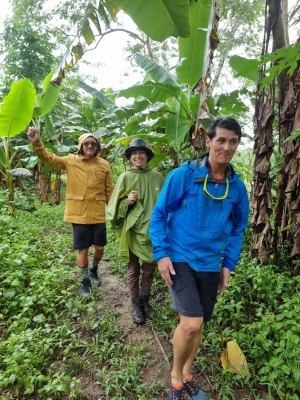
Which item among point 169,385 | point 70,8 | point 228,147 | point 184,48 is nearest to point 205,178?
point 228,147

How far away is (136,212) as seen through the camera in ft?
9.20

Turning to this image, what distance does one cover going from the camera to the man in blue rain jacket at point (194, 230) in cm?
185

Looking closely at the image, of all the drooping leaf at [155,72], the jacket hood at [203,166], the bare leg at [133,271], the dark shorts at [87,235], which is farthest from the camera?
the drooping leaf at [155,72]

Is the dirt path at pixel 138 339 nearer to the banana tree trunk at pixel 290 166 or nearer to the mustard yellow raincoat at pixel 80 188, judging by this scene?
the mustard yellow raincoat at pixel 80 188

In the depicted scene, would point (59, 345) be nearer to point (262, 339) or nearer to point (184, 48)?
point (262, 339)

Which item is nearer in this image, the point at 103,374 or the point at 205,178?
the point at 205,178

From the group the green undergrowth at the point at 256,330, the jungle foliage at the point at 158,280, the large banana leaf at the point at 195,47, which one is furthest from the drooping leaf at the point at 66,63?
the green undergrowth at the point at 256,330

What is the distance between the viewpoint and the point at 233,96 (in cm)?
419

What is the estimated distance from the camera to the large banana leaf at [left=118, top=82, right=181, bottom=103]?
3.52m

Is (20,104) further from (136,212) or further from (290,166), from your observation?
(290,166)

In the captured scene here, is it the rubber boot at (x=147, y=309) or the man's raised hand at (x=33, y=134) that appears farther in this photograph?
the rubber boot at (x=147, y=309)

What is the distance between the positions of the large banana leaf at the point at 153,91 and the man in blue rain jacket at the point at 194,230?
184 cm

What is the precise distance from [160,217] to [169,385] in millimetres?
1348

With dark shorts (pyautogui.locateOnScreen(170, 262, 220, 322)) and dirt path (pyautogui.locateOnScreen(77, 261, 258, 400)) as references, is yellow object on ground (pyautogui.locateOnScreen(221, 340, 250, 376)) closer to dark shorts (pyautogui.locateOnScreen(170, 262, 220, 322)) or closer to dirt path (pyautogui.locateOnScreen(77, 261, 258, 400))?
dirt path (pyautogui.locateOnScreen(77, 261, 258, 400))
